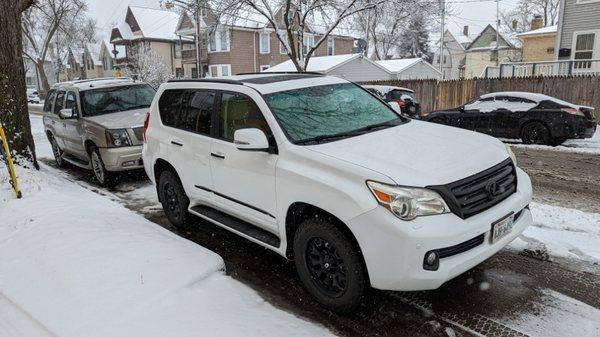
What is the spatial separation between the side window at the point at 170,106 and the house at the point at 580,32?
1889 cm

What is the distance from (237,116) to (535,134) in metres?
9.93

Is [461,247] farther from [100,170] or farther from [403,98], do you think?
[403,98]

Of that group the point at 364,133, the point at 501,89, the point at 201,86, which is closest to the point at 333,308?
the point at 364,133

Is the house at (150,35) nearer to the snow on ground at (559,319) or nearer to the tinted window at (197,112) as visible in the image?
the tinted window at (197,112)

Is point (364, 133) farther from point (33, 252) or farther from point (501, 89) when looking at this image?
point (501, 89)

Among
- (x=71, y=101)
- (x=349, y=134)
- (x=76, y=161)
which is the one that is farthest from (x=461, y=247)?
(x=71, y=101)

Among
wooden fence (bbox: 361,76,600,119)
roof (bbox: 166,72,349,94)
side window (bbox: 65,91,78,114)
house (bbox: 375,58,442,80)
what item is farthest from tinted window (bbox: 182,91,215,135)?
house (bbox: 375,58,442,80)

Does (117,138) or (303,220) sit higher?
(117,138)

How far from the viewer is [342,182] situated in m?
3.28

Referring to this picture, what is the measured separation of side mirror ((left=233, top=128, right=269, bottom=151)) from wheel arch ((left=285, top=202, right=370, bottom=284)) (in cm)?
58

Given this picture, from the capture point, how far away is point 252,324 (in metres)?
3.33

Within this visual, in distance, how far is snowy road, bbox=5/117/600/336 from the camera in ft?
11.2

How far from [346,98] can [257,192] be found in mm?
1449

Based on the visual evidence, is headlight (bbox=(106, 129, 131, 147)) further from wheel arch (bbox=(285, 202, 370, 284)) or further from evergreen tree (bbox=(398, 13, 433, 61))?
evergreen tree (bbox=(398, 13, 433, 61))
